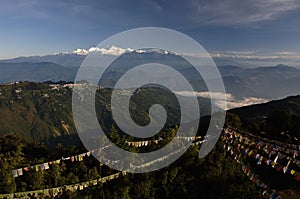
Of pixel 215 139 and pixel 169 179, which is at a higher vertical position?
pixel 215 139

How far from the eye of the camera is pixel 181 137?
47188mm

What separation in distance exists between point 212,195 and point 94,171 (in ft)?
49.4

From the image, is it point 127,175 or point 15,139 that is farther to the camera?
point 15,139

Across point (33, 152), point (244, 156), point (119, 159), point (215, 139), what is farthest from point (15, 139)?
point (244, 156)

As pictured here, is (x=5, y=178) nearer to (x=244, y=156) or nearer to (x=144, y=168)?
(x=144, y=168)

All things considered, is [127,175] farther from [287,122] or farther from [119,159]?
[287,122]

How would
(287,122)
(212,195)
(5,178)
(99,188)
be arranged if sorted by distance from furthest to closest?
(287,122)
(212,195)
(99,188)
(5,178)

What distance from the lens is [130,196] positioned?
37719 mm

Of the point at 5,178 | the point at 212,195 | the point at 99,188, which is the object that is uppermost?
the point at 5,178

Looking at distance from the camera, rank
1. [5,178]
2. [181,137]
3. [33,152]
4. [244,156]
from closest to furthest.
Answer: [5,178]
[244,156]
[181,137]
[33,152]

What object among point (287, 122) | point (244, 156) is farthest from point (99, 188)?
point (287, 122)

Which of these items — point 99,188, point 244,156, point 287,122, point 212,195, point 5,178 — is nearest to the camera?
point 5,178

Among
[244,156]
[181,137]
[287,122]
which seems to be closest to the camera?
[244,156]

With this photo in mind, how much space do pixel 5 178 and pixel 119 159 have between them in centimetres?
1407
